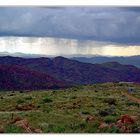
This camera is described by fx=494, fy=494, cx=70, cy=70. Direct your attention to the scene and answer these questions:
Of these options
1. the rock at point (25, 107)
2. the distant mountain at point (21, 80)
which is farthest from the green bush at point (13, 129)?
the distant mountain at point (21, 80)

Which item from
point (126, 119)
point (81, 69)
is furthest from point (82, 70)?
point (126, 119)

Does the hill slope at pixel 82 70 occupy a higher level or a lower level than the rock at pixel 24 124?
higher

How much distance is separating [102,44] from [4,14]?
254 centimetres

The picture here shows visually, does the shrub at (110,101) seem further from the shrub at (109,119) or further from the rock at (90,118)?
the rock at (90,118)

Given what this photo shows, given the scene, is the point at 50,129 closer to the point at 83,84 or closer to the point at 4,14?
the point at 83,84

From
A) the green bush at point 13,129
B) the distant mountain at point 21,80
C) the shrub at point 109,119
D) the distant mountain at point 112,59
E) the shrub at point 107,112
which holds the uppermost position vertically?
the distant mountain at point 112,59

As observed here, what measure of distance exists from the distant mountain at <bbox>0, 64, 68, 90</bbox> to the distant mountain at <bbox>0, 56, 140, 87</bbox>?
115mm

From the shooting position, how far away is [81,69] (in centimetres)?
1242

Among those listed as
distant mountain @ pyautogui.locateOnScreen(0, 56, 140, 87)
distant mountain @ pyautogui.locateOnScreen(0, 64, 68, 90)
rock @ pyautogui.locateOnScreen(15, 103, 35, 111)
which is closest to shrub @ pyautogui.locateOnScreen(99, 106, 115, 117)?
distant mountain @ pyautogui.locateOnScreen(0, 56, 140, 87)

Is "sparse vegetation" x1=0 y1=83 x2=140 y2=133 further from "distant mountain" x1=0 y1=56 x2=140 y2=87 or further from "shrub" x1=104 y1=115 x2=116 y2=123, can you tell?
"distant mountain" x1=0 y1=56 x2=140 y2=87

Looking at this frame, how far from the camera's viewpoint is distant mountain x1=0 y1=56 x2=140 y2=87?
12.3 metres

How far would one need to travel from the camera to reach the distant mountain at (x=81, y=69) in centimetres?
A: 1227

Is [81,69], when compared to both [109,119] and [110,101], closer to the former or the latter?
[110,101]

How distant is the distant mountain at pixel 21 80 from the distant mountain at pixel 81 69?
115 mm
